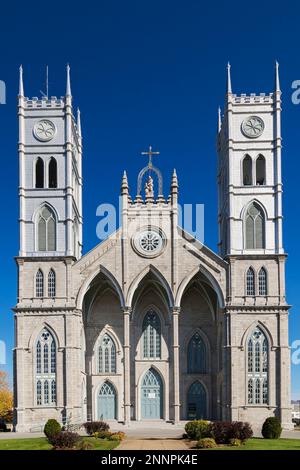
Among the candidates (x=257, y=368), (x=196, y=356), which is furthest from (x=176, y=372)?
(x=257, y=368)

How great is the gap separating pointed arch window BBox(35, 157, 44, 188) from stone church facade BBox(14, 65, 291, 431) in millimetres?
88

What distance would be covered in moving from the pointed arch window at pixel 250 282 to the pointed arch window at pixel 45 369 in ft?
53.2

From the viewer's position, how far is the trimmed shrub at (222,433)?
4056 centimetres

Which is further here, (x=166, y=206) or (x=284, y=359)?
(x=166, y=206)

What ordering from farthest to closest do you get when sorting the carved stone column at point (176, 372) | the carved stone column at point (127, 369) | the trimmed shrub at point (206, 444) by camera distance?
the carved stone column at point (176, 372) < the carved stone column at point (127, 369) < the trimmed shrub at point (206, 444)

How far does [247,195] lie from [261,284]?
24.4ft

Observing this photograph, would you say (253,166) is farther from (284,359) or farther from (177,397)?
(177,397)

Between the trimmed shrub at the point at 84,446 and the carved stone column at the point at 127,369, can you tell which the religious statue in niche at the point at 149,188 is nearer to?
the carved stone column at the point at 127,369

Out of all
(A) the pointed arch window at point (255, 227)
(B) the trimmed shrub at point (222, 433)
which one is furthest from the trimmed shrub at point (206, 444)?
(A) the pointed arch window at point (255, 227)

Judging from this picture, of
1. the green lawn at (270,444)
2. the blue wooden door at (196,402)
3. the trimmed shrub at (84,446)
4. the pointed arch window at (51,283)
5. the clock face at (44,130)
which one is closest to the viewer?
the green lawn at (270,444)

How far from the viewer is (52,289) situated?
5659 cm

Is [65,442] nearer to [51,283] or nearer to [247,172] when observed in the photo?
[51,283]

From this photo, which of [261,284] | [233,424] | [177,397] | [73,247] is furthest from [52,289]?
[233,424]
